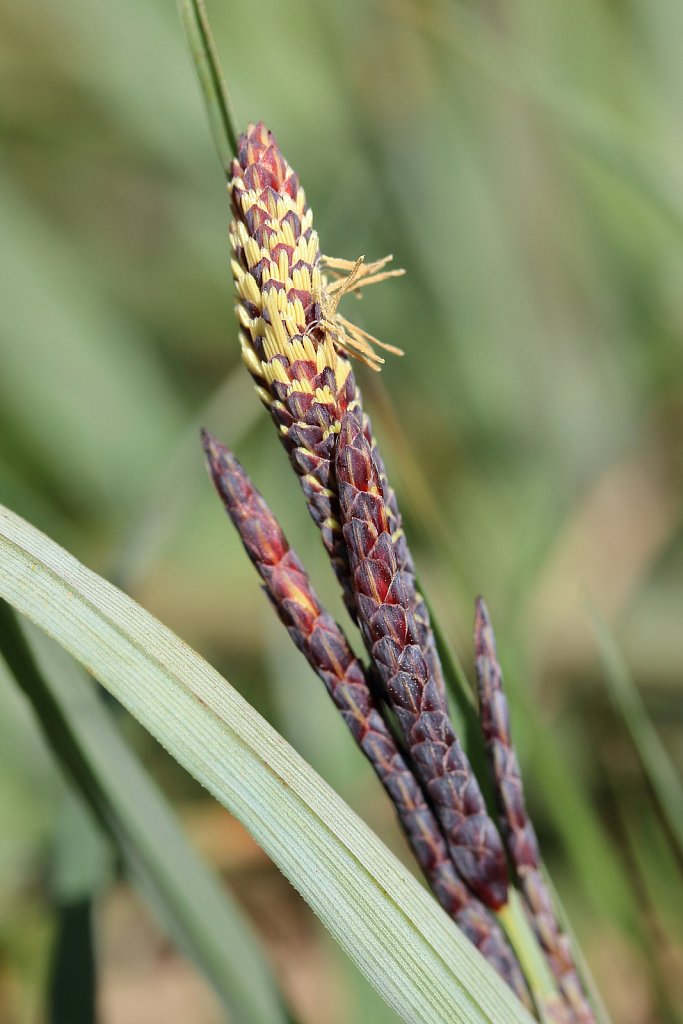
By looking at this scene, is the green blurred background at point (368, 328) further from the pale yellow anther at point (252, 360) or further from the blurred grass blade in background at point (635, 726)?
the pale yellow anther at point (252, 360)

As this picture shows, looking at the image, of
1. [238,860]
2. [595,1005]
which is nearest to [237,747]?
[595,1005]

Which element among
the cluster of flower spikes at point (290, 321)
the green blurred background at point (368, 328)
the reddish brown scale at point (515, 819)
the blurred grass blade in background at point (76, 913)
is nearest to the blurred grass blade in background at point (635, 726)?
the reddish brown scale at point (515, 819)

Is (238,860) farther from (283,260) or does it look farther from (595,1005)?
(283,260)

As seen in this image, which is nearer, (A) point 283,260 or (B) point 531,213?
(A) point 283,260

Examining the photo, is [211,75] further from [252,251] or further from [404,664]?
[404,664]

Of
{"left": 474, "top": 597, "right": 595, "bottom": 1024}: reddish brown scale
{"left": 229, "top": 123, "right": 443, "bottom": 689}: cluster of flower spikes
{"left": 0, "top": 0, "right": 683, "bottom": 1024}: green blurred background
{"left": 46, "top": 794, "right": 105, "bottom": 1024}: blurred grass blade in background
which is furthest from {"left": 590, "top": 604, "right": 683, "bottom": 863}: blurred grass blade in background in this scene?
{"left": 0, "top": 0, "right": 683, "bottom": 1024}: green blurred background

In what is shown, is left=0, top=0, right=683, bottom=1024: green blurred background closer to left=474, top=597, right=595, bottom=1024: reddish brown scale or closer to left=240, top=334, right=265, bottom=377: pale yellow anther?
left=474, top=597, right=595, bottom=1024: reddish brown scale

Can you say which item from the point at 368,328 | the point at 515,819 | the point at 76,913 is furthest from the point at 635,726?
the point at 368,328
